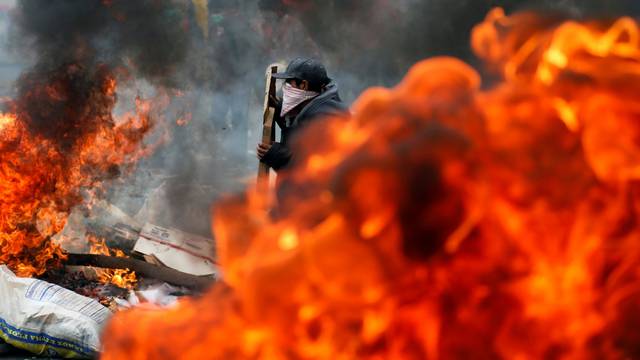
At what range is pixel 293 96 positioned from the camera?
198 inches

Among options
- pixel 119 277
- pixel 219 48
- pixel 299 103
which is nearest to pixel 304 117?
pixel 299 103

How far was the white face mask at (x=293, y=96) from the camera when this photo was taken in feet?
16.5

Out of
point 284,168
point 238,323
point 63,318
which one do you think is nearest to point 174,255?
point 63,318

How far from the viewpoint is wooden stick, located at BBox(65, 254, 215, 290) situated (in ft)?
20.5

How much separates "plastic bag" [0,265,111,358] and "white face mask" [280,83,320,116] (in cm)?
197

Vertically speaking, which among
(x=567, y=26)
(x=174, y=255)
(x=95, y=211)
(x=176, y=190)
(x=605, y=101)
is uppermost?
(x=176, y=190)

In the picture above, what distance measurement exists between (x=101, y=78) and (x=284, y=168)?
13.9ft

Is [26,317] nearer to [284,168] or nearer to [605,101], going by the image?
[284,168]

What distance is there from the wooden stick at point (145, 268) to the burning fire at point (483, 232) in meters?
3.61

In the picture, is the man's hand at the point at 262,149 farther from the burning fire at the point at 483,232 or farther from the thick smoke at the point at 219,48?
the thick smoke at the point at 219,48

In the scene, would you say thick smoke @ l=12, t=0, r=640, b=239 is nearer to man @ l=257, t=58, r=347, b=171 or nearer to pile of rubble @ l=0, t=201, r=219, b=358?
pile of rubble @ l=0, t=201, r=219, b=358

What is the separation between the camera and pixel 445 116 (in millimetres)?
2648

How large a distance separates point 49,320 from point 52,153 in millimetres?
2582

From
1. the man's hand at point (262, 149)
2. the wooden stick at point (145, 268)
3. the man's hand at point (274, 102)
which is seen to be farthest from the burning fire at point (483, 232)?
the wooden stick at point (145, 268)
